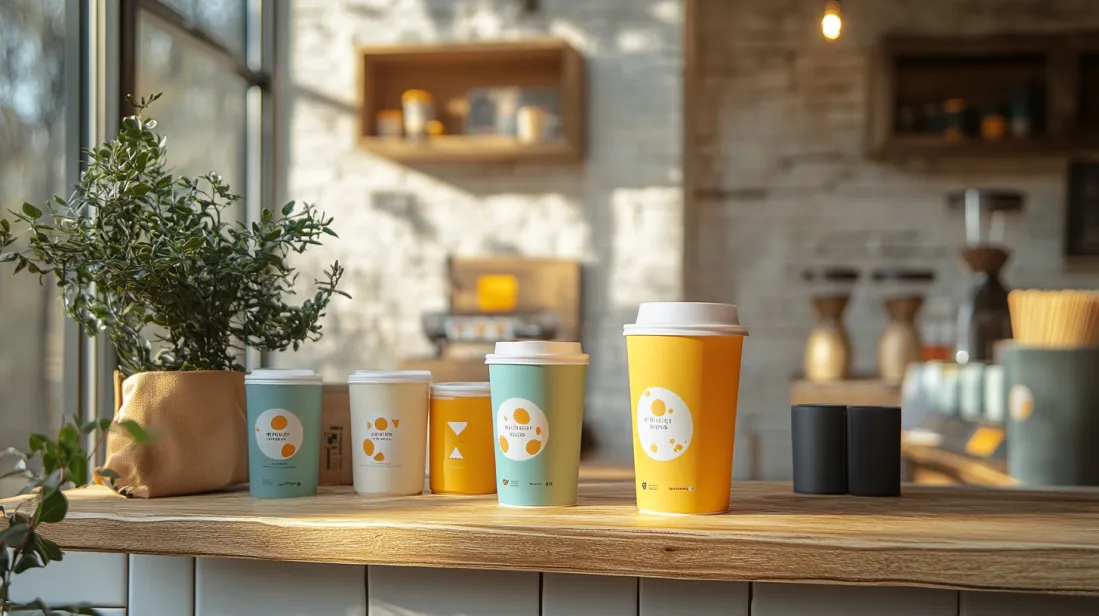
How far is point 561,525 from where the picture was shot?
92 cm

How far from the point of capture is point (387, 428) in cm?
112

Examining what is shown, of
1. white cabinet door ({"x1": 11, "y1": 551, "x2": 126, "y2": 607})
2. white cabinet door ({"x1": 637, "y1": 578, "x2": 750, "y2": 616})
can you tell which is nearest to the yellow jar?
white cabinet door ({"x1": 637, "y1": 578, "x2": 750, "y2": 616})

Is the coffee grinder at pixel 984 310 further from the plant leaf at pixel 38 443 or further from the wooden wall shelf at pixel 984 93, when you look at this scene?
the plant leaf at pixel 38 443

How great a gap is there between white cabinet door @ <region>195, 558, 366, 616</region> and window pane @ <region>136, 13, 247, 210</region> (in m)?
2.16

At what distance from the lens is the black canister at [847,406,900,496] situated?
1141mm

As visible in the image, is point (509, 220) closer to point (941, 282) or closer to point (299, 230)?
point (941, 282)

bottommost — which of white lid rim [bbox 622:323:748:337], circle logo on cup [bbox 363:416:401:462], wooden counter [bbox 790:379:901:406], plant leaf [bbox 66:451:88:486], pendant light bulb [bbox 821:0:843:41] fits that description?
wooden counter [bbox 790:379:901:406]

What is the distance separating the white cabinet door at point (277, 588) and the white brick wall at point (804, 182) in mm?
3662

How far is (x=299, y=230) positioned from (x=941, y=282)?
3939 mm

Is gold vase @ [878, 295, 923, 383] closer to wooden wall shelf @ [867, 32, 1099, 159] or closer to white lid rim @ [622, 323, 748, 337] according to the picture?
wooden wall shelf @ [867, 32, 1099, 159]

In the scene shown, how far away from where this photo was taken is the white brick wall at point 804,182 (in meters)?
4.50

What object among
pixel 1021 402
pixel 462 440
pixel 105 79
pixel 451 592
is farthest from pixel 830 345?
pixel 451 592

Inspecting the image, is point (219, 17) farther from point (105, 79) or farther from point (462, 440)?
point (462, 440)

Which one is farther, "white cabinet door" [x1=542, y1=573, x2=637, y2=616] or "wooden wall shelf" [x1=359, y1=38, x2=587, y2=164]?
"wooden wall shelf" [x1=359, y1=38, x2=587, y2=164]
